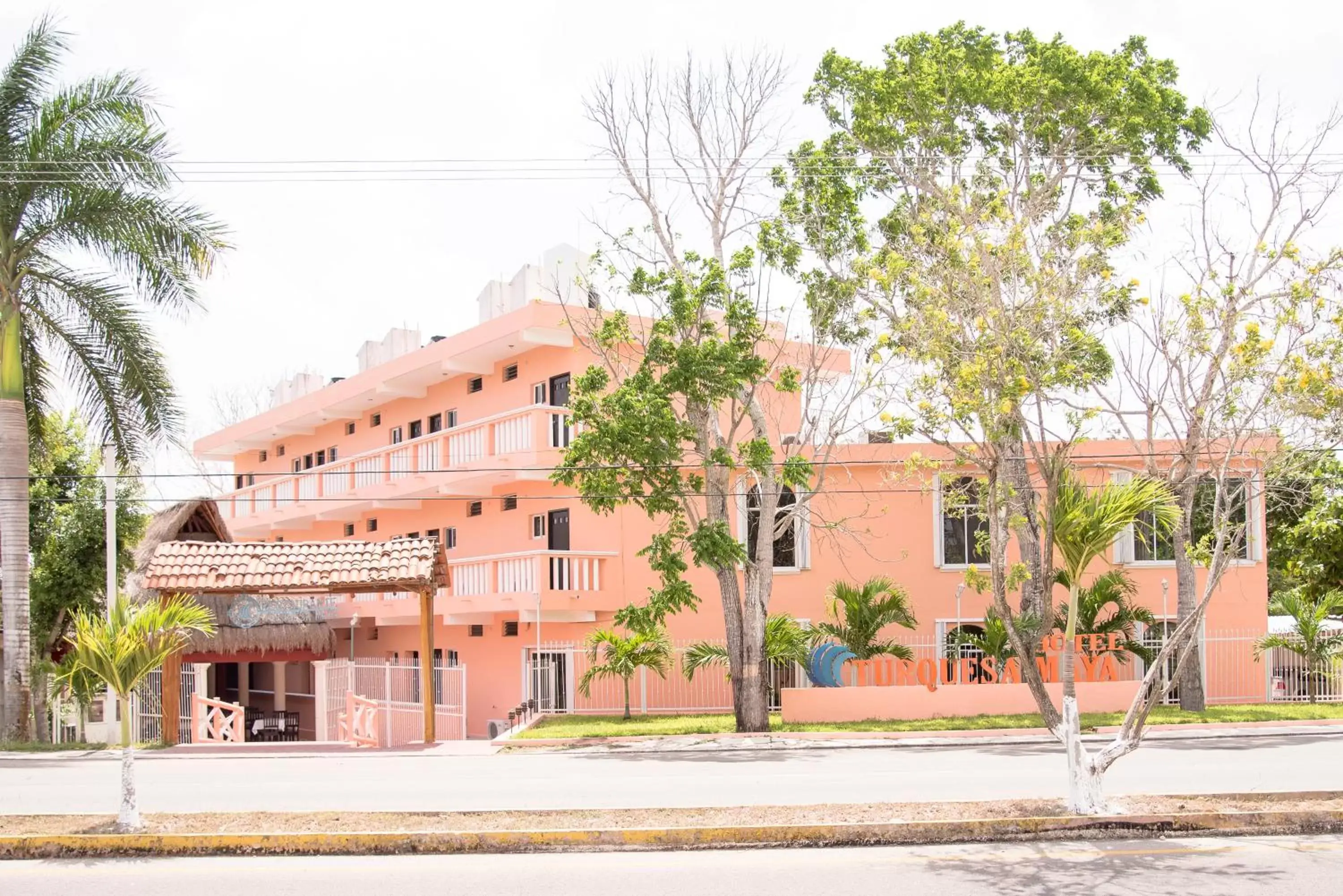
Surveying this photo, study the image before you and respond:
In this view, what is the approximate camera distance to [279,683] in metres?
37.9

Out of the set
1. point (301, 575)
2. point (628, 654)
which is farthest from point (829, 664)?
point (301, 575)

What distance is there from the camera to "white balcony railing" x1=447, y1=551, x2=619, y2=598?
25.5 meters

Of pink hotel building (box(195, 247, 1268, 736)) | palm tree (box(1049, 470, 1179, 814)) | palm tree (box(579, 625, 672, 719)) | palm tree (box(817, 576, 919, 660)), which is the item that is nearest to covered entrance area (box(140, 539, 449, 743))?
palm tree (box(579, 625, 672, 719))

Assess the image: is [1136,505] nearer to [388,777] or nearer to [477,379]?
[388,777]

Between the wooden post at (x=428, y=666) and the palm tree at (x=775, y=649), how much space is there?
5.31 meters

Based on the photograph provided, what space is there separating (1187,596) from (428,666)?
1367 cm

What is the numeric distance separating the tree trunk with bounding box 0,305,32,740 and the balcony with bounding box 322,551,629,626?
754 centimetres

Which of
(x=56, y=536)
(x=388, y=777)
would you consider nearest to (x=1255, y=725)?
(x=388, y=777)

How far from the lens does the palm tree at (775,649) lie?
24047mm

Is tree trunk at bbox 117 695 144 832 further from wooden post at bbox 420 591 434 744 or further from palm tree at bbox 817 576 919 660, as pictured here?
palm tree at bbox 817 576 919 660

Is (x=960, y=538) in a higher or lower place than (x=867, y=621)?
higher

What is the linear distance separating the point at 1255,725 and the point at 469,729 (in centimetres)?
1627

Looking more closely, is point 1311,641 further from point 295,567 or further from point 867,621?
point 295,567

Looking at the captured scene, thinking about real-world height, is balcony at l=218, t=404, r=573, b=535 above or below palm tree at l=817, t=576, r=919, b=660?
above
